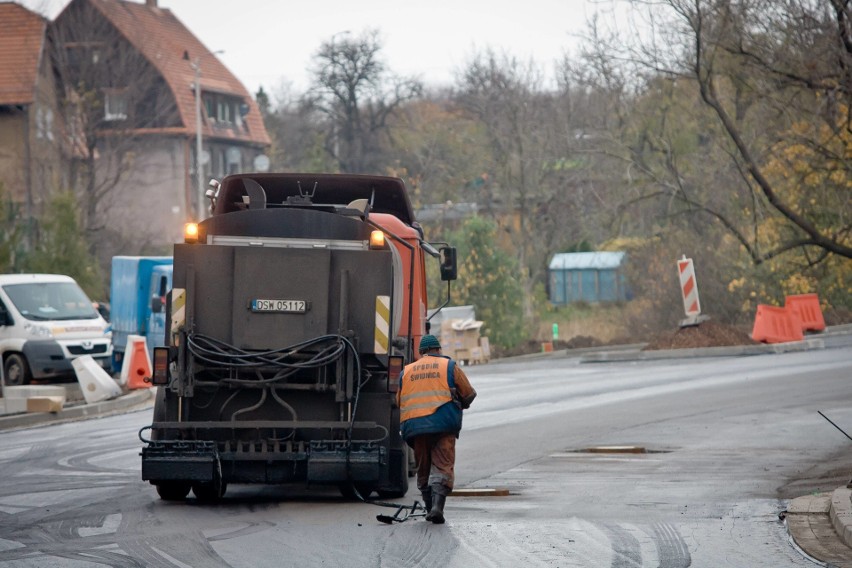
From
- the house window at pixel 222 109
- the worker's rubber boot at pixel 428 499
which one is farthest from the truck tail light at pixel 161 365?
the house window at pixel 222 109

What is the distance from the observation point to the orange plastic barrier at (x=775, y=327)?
30719 mm

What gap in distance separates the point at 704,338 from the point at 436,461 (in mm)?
20933

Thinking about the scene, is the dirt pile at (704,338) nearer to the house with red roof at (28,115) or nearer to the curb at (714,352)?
the curb at (714,352)

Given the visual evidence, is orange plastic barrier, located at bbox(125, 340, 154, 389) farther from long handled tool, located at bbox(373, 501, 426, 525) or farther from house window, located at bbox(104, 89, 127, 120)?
house window, located at bbox(104, 89, 127, 120)

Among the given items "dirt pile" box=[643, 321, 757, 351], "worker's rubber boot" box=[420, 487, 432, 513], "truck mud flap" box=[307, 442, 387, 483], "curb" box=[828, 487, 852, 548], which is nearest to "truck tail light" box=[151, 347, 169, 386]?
"truck mud flap" box=[307, 442, 387, 483]

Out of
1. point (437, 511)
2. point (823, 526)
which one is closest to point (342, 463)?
point (437, 511)

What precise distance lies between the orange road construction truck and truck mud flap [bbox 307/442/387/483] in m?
0.01

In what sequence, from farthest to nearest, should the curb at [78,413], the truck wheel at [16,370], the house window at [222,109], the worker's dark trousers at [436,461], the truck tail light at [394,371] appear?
the house window at [222,109] < the truck wheel at [16,370] < the curb at [78,413] < the truck tail light at [394,371] < the worker's dark trousers at [436,461]

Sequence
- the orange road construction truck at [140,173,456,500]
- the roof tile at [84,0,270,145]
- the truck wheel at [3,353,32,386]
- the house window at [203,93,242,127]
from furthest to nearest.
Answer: the house window at [203,93,242,127] → the roof tile at [84,0,270,145] → the truck wheel at [3,353,32,386] → the orange road construction truck at [140,173,456,500]

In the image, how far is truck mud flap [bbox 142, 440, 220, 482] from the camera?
38.1 ft

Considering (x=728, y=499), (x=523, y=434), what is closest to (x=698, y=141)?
(x=523, y=434)

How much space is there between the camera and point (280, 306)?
12.1 meters

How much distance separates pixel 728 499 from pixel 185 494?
15.8 feet

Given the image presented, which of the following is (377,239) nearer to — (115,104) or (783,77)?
(783,77)
